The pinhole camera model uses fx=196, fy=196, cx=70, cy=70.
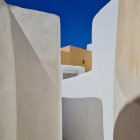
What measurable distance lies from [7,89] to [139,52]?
2535 mm

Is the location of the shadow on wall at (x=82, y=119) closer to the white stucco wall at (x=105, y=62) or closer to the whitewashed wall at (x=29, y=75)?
the white stucco wall at (x=105, y=62)

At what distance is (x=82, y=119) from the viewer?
22.3 feet

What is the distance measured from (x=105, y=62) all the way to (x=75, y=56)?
14057 mm

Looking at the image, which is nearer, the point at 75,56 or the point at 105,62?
the point at 105,62

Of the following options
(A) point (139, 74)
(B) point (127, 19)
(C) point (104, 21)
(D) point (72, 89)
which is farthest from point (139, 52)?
(D) point (72, 89)

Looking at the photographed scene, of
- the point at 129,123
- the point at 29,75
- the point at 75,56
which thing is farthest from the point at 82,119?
the point at 75,56

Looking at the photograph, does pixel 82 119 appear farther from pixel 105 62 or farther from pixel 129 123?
pixel 129 123

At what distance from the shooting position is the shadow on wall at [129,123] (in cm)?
276

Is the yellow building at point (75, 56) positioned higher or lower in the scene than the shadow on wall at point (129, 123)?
higher

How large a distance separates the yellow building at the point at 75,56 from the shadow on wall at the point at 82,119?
33.1 feet

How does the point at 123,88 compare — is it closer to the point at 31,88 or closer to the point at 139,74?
the point at 139,74

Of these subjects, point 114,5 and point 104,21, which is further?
point 104,21

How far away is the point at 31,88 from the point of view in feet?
14.1

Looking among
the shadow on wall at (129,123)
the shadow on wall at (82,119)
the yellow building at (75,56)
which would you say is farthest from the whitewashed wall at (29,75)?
the yellow building at (75,56)
